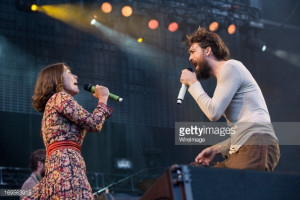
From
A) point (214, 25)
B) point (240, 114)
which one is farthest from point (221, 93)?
point (214, 25)

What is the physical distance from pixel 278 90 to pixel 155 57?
2.38m

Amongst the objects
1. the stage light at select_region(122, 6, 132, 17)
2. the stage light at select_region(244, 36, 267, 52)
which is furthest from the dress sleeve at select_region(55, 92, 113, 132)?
the stage light at select_region(244, 36, 267, 52)

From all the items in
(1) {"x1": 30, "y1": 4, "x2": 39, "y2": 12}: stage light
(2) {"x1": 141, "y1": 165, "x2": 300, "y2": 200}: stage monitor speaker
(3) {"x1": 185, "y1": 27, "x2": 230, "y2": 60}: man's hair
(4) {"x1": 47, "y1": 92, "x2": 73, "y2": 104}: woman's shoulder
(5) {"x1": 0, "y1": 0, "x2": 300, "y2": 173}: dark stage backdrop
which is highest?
(1) {"x1": 30, "y1": 4, "x2": 39, "y2": 12}: stage light

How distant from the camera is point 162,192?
188cm

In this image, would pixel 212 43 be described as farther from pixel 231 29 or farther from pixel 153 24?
pixel 231 29

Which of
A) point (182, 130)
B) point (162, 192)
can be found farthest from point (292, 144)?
point (162, 192)

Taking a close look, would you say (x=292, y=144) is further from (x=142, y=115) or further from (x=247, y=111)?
(x=247, y=111)

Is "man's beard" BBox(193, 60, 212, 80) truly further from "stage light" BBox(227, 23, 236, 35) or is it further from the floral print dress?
"stage light" BBox(227, 23, 236, 35)

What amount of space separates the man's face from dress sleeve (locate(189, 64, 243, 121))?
200 millimetres

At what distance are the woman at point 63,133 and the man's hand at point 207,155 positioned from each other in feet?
2.02

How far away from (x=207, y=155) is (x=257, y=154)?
17.3 inches

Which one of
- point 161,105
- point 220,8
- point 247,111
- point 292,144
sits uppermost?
point 220,8

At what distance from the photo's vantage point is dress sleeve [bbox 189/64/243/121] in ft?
8.21

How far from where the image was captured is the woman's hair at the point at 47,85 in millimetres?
2953
